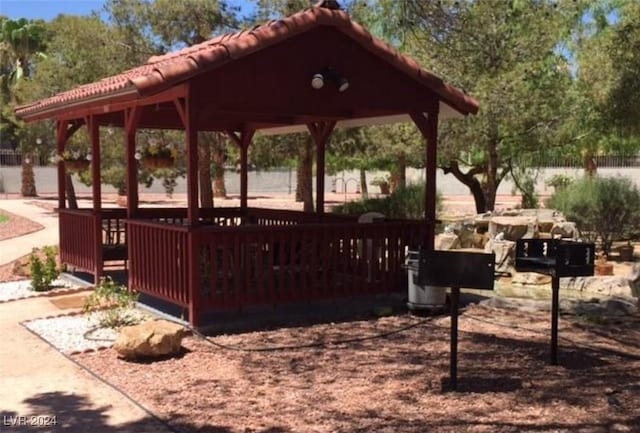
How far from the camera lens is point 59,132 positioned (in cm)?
1079

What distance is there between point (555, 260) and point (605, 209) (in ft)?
33.4

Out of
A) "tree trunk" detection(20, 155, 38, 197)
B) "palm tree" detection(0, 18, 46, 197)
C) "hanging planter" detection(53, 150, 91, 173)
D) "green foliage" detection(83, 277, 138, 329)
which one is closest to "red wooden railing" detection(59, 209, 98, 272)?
"hanging planter" detection(53, 150, 91, 173)

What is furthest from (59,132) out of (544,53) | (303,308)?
(544,53)

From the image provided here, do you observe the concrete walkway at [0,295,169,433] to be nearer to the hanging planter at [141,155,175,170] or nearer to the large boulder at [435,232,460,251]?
the hanging planter at [141,155,175,170]

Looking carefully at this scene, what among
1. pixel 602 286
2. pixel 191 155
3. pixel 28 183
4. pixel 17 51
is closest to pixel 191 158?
pixel 191 155

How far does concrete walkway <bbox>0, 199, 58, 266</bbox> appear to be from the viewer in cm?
1422

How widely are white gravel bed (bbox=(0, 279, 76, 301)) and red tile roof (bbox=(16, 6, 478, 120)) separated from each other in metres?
2.64

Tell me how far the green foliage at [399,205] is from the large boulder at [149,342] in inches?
450

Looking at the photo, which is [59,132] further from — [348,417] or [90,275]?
[348,417]

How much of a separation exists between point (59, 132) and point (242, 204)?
318 cm

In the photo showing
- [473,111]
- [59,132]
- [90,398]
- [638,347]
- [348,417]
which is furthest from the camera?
[59,132]

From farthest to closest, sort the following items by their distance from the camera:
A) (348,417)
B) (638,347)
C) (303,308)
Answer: (303,308) < (638,347) < (348,417)

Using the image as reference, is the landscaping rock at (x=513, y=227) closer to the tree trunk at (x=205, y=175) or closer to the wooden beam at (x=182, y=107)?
the wooden beam at (x=182, y=107)

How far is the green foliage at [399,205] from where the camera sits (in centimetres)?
1762
